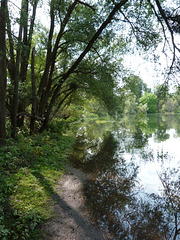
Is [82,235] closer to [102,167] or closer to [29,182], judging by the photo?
[29,182]

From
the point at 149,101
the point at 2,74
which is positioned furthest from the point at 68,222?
the point at 149,101

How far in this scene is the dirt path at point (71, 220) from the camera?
336cm

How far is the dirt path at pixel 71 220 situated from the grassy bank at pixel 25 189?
21 cm

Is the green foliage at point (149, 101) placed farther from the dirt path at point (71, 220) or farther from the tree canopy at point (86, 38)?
the dirt path at point (71, 220)

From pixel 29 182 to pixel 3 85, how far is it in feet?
14.1

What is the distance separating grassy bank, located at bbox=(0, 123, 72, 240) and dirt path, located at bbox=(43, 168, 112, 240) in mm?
212

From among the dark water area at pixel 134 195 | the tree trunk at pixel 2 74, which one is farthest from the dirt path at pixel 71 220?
the tree trunk at pixel 2 74

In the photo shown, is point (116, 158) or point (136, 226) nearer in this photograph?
point (136, 226)

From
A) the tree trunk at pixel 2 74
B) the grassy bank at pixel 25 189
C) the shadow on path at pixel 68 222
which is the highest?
the tree trunk at pixel 2 74

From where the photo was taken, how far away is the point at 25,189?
15.0 ft

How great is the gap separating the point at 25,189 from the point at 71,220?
5.11 feet

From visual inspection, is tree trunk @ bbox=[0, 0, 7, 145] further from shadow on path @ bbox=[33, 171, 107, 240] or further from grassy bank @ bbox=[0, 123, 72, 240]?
shadow on path @ bbox=[33, 171, 107, 240]

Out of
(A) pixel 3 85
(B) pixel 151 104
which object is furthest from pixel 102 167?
(B) pixel 151 104

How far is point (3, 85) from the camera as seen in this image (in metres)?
7.13
